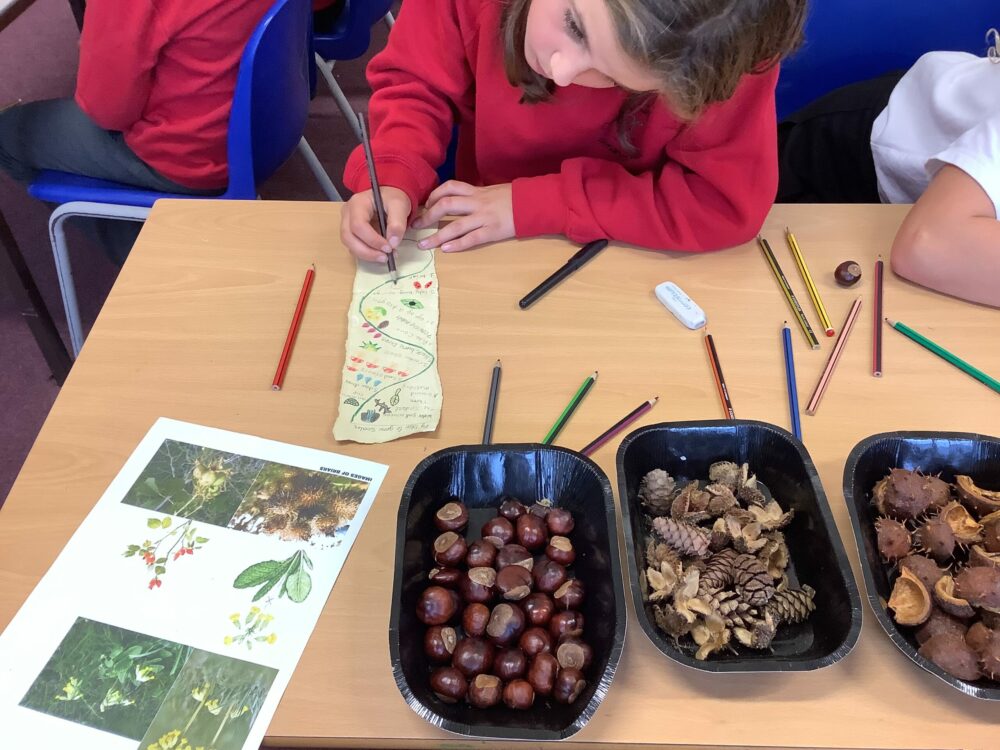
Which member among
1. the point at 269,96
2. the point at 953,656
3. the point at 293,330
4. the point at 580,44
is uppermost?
the point at 580,44

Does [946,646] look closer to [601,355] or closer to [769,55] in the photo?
[601,355]

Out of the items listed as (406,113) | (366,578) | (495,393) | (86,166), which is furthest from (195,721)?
(86,166)

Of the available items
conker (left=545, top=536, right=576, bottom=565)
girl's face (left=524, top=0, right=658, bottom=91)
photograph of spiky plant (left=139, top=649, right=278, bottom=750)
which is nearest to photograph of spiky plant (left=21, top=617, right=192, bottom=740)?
photograph of spiky plant (left=139, top=649, right=278, bottom=750)

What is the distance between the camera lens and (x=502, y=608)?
0.63 meters

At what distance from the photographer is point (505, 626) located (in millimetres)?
Result: 623

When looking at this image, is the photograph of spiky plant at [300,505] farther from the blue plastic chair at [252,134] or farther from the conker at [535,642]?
the blue plastic chair at [252,134]

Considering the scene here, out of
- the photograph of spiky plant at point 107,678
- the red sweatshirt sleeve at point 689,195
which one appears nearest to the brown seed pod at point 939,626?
the red sweatshirt sleeve at point 689,195

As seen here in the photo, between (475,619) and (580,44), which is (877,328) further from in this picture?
(475,619)

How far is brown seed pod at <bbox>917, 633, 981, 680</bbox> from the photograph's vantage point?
0.58 meters

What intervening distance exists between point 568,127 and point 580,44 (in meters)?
0.30

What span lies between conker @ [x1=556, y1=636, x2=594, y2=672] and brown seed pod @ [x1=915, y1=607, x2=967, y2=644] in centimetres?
28

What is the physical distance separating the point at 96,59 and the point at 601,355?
95cm

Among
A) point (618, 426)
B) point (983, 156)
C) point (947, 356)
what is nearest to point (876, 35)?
point (983, 156)

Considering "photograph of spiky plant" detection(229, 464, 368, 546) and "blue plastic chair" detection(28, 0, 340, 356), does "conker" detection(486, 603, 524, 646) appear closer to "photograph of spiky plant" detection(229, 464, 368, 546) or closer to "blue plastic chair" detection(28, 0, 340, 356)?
"photograph of spiky plant" detection(229, 464, 368, 546)
